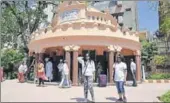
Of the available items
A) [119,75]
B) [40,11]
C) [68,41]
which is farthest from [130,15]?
[119,75]

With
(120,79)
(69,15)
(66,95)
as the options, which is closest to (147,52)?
(69,15)

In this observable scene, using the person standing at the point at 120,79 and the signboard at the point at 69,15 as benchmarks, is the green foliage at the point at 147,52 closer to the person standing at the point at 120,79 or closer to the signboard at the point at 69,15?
the signboard at the point at 69,15

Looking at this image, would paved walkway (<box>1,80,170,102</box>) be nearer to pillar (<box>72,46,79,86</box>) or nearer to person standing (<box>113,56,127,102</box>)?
person standing (<box>113,56,127,102</box>)

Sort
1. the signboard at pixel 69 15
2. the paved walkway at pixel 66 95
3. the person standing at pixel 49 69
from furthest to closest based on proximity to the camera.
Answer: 1. the signboard at pixel 69 15
2. the person standing at pixel 49 69
3. the paved walkway at pixel 66 95

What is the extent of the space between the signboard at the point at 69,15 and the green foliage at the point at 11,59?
45.9 feet

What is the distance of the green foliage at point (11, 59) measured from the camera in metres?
34.5

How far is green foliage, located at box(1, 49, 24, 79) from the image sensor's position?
113 feet

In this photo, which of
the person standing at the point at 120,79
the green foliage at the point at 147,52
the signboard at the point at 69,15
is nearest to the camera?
the person standing at the point at 120,79

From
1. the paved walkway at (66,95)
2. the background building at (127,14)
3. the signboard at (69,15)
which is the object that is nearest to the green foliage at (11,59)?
the signboard at (69,15)

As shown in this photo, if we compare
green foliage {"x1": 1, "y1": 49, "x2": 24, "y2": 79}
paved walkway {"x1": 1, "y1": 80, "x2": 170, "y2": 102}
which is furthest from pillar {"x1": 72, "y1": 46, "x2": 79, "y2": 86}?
green foliage {"x1": 1, "y1": 49, "x2": 24, "y2": 79}

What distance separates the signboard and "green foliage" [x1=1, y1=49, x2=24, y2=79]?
13999 mm

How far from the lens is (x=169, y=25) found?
15359 millimetres

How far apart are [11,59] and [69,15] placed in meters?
16.0

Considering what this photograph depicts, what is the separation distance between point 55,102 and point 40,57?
9790mm
